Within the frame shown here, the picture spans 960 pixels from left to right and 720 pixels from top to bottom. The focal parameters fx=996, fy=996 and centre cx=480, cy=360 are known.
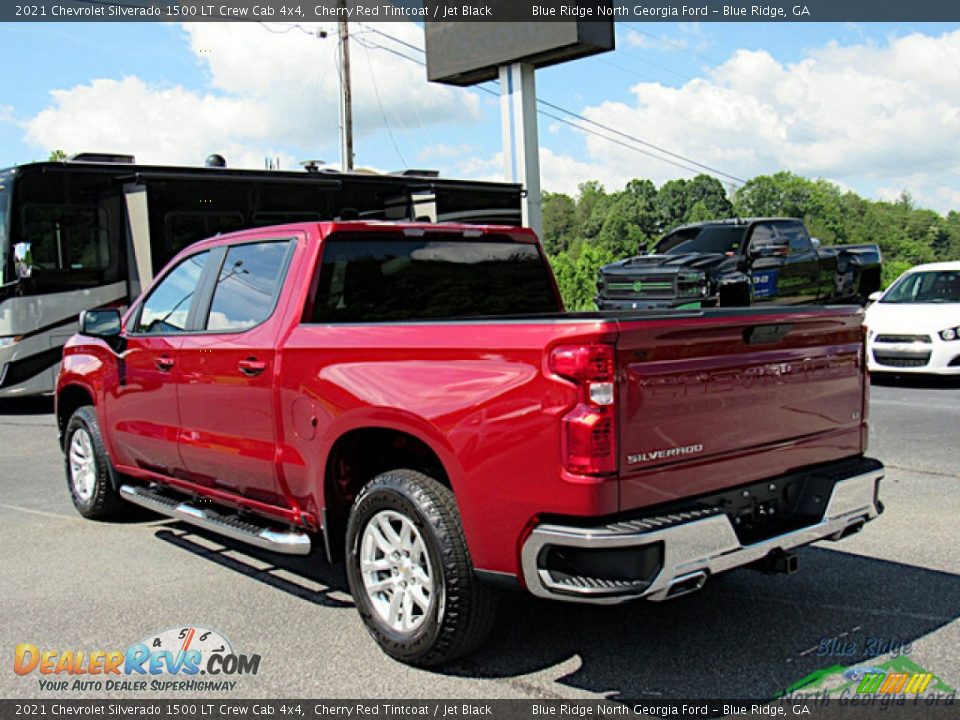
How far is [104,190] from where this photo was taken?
13750mm

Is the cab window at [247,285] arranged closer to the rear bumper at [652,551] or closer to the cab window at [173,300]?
the cab window at [173,300]

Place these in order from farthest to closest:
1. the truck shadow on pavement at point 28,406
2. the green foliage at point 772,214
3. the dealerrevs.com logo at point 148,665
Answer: the green foliage at point 772,214
the truck shadow on pavement at point 28,406
the dealerrevs.com logo at point 148,665

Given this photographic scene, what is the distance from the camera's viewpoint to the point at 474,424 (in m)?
3.86

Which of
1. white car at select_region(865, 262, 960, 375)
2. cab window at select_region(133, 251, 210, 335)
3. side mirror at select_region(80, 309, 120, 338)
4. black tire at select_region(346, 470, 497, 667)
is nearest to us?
black tire at select_region(346, 470, 497, 667)

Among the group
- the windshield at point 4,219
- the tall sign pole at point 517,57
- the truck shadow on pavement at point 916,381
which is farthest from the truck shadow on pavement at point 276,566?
the tall sign pole at point 517,57

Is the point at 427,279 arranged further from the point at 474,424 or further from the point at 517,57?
the point at 517,57

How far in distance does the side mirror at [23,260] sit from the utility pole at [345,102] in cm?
1857

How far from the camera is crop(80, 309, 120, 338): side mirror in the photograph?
6391mm

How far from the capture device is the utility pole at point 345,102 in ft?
102

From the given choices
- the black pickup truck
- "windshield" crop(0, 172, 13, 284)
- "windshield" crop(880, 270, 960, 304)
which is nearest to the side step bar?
"windshield" crop(0, 172, 13, 284)

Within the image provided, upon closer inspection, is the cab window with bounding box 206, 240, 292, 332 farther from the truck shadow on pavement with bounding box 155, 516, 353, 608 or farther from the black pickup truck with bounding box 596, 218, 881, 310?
the black pickup truck with bounding box 596, 218, 881, 310

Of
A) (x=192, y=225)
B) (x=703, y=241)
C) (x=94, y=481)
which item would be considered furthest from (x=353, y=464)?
(x=703, y=241)

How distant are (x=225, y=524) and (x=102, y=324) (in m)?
1.95

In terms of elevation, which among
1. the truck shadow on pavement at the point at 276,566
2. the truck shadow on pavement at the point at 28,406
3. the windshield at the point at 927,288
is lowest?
the truck shadow on pavement at the point at 28,406
